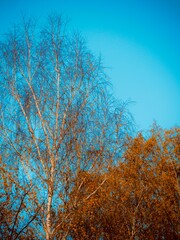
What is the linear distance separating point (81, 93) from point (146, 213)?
679 cm

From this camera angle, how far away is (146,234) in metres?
10.4

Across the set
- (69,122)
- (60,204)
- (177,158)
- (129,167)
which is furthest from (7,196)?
(177,158)

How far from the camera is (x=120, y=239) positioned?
1006cm

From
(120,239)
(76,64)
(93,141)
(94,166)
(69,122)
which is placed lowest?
(120,239)

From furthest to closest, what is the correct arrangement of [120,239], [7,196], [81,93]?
[120,239] → [81,93] → [7,196]

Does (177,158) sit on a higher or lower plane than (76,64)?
lower

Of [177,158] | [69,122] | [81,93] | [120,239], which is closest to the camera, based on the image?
[69,122]

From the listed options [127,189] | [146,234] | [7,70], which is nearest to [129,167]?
[127,189]

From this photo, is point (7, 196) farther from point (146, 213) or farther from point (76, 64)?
point (146, 213)

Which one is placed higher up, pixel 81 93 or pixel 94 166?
pixel 81 93

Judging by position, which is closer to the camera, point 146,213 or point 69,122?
point 69,122

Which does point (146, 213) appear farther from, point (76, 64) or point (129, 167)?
point (76, 64)

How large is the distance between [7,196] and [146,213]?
26.2 feet

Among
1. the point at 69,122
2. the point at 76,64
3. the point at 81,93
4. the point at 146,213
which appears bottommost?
the point at 146,213
